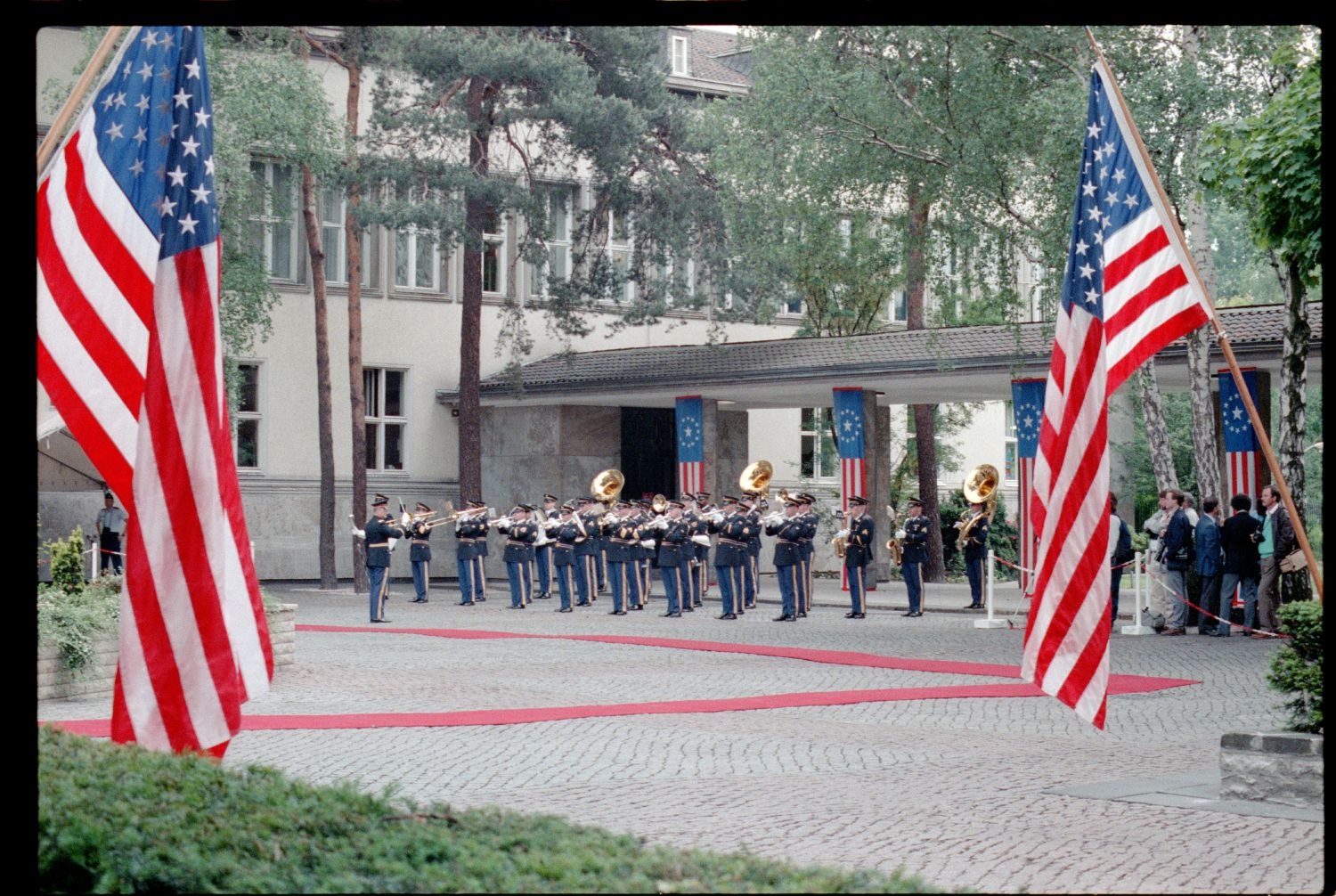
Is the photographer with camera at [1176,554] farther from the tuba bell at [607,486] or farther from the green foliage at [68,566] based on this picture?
the green foliage at [68,566]

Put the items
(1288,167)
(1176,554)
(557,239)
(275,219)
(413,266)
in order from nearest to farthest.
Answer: (1288,167) → (1176,554) → (275,219) → (413,266) → (557,239)

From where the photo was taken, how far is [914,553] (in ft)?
Result: 86.8

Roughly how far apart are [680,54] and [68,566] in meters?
28.2

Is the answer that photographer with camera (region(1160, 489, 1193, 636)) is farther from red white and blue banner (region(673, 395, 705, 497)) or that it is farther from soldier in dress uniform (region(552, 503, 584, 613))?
red white and blue banner (region(673, 395, 705, 497))

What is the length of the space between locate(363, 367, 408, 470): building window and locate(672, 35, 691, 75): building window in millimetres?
10997

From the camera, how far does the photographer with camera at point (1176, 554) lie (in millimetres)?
22391

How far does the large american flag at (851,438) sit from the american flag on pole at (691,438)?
3412mm

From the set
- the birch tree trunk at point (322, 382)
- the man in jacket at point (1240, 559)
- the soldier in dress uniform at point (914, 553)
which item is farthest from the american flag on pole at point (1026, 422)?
the birch tree trunk at point (322, 382)

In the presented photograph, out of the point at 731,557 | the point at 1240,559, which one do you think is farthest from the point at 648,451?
the point at 1240,559

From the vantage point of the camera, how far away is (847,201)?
27172mm

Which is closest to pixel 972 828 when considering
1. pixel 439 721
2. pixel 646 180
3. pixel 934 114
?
pixel 439 721

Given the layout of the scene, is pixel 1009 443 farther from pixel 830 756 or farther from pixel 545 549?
pixel 830 756

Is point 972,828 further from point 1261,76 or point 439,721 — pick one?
point 1261,76

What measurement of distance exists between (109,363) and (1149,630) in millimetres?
18257
